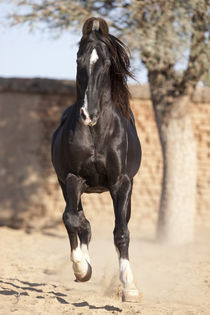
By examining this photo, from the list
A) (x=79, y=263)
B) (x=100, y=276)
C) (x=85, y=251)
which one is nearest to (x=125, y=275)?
(x=79, y=263)

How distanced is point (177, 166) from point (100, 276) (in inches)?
137

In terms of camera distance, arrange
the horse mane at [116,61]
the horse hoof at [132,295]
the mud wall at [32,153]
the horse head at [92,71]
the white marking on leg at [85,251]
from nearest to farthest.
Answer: the horse head at [92,71]
the horse hoof at [132,295]
the horse mane at [116,61]
the white marking on leg at [85,251]
the mud wall at [32,153]

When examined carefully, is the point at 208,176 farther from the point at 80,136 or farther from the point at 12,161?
the point at 80,136

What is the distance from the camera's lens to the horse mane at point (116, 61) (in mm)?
4910

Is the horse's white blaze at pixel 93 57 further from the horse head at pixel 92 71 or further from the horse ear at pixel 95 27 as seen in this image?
the horse ear at pixel 95 27

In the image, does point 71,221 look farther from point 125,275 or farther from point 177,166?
point 177,166

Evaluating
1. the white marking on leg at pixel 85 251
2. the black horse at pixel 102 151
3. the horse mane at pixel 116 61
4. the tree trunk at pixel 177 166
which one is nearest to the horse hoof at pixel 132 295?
the black horse at pixel 102 151

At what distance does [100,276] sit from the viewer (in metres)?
7.64

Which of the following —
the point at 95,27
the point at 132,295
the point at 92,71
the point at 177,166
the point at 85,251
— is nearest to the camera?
the point at 92,71

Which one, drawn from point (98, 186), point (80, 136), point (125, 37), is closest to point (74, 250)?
point (98, 186)

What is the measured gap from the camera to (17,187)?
12391mm

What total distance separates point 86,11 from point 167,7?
144 centimetres

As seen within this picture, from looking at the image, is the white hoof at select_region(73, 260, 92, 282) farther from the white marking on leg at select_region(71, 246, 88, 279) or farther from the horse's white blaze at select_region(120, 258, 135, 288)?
the horse's white blaze at select_region(120, 258, 135, 288)

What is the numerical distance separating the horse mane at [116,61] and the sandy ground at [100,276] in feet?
6.31
